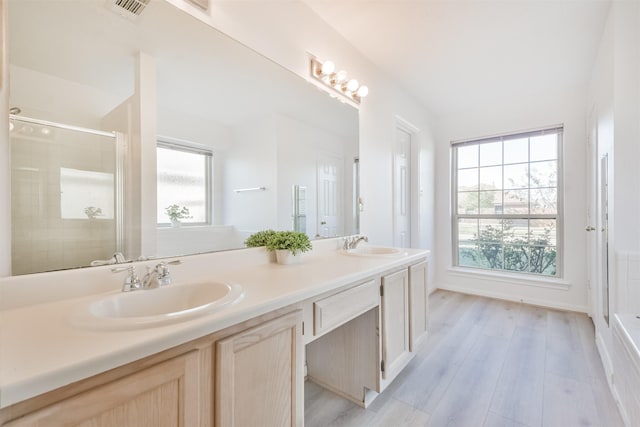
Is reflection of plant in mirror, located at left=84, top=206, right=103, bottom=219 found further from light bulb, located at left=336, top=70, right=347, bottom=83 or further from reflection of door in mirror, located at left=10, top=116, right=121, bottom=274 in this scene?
light bulb, located at left=336, top=70, right=347, bottom=83

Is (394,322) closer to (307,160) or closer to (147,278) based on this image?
(307,160)

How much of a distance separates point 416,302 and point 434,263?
2137 millimetres

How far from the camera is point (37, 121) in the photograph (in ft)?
2.92

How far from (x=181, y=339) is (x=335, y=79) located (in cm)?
193

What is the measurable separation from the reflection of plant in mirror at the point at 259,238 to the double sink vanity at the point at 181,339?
0.14 feet

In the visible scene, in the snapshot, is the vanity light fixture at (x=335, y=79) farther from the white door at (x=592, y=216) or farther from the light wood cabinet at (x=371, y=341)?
the white door at (x=592, y=216)

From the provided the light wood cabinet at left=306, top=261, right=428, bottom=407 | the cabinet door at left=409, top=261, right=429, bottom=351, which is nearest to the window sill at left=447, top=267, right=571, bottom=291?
the cabinet door at left=409, top=261, right=429, bottom=351

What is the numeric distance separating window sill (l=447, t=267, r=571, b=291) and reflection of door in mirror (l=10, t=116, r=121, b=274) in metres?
3.76

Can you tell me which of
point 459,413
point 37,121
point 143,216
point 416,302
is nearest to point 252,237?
Result: point 143,216

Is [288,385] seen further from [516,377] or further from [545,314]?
[545,314]

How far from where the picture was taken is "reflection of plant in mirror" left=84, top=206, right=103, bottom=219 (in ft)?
3.19

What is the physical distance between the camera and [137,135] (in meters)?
1.11

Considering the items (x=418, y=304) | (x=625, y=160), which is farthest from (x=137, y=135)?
(x=625, y=160)

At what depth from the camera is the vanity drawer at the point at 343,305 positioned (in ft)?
3.70
